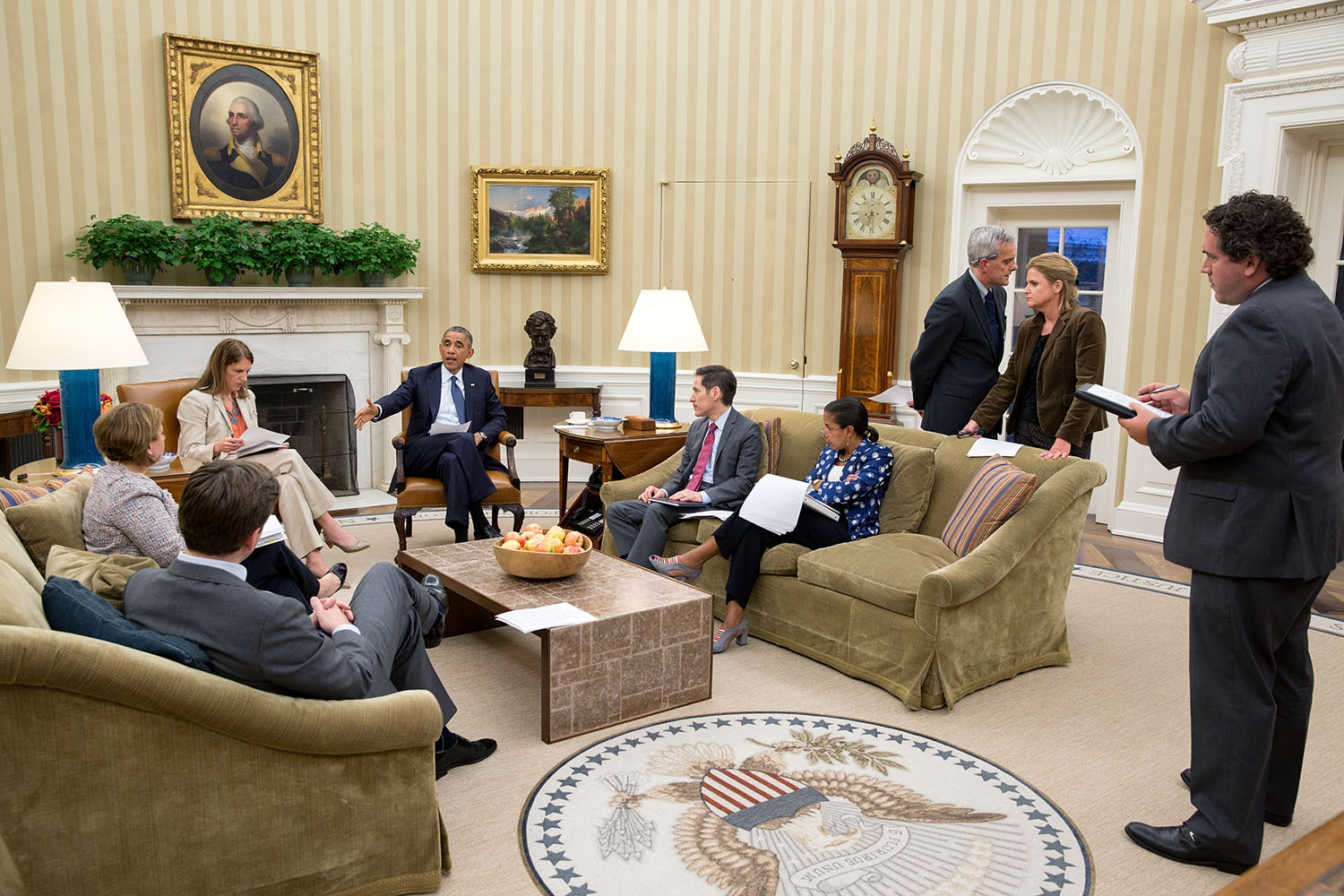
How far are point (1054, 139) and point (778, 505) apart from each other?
Result: 3649 mm

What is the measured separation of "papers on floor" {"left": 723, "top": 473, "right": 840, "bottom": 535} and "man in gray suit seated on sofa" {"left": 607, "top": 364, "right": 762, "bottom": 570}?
1.35 feet

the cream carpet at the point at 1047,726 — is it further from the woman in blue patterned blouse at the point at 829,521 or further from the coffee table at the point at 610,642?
the woman in blue patterned blouse at the point at 829,521

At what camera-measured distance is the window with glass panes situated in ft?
21.6

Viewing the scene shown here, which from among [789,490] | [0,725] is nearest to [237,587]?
[0,725]

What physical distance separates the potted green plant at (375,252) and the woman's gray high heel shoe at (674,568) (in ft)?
11.1

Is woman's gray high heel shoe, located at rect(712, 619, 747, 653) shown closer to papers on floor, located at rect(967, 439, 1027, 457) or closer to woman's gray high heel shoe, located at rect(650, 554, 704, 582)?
woman's gray high heel shoe, located at rect(650, 554, 704, 582)

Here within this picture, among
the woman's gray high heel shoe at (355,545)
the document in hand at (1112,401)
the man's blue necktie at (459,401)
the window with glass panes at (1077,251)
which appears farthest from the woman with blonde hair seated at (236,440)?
the window with glass panes at (1077,251)

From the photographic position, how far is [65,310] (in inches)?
169

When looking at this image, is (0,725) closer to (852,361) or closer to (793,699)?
(793,699)

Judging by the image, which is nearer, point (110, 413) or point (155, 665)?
point (155, 665)

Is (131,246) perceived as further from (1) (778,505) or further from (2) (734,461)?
(1) (778,505)

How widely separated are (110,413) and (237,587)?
1.37 meters

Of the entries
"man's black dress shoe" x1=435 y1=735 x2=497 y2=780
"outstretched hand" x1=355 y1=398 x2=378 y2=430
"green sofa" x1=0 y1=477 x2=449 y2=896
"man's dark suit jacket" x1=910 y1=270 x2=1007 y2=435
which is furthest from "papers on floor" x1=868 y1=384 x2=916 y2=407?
"green sofa" x1=0 y1=477 x2=449 y2=896

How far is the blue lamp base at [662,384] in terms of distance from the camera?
5883 millimetres
